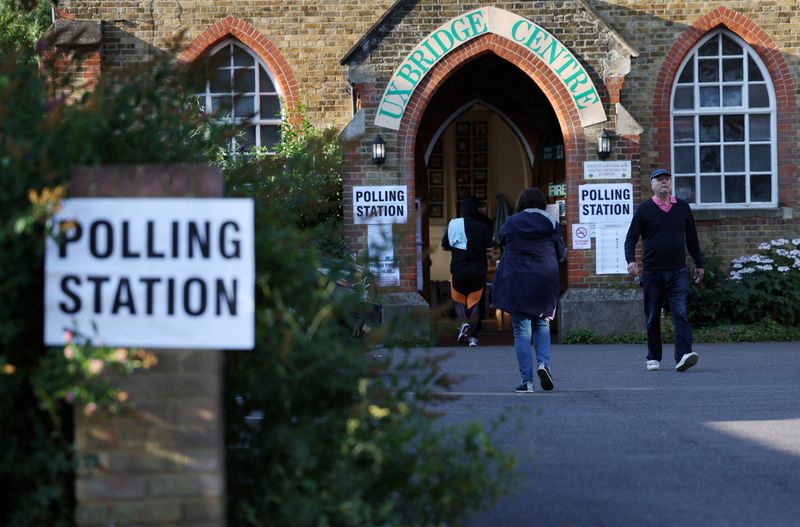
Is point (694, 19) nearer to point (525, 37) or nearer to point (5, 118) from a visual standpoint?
point (525, 37)

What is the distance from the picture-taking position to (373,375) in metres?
4.87

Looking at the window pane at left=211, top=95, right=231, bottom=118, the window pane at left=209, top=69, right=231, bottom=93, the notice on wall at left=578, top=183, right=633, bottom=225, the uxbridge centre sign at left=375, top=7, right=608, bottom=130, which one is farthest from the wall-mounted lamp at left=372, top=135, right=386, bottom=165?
the window pane at left=211, top=95, right=231, bottom=118

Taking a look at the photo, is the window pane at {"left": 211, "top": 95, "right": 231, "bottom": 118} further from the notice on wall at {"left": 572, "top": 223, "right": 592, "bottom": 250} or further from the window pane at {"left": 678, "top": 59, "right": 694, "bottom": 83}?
the window pane at {"left": 678, "top": 59, "right": 694, "bottom": 83}

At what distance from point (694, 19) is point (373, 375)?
15.2 meters

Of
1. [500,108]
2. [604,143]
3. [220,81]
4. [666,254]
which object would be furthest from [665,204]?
[500,108]

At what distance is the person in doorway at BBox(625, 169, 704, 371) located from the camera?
1269cm

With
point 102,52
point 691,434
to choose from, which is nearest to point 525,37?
point 102,52

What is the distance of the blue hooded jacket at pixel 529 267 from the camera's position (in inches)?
434

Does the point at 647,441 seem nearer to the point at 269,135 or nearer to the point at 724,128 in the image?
the point at 724,128

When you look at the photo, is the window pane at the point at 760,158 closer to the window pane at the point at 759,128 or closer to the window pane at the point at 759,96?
the window pane at the point at 759,128

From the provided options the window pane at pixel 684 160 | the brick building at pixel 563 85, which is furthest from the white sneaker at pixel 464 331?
the window pane at pixel 684 160

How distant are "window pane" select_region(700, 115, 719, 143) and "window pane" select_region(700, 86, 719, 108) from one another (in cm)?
18

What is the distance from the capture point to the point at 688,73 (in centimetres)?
1930

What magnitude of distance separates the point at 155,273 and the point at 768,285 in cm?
1440
